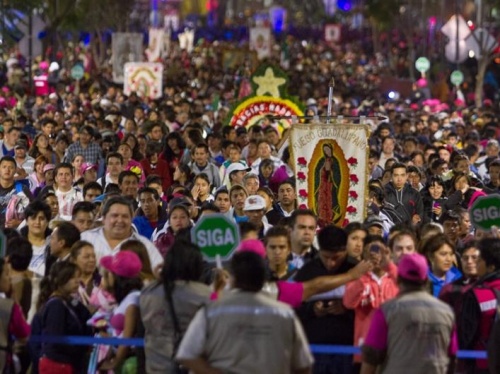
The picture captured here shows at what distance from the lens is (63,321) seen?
12.4 m

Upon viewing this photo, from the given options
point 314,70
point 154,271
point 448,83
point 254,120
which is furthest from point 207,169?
point 314,70

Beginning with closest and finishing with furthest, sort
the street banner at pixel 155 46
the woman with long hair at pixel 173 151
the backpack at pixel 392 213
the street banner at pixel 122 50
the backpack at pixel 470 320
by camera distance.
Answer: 1. the backpack at pixel 470 320
2. the backpack at pixel 392 213
3. the woman with long hair at pixel 173 151
4. the street banner at pixel 122 50
5. the street banner at pixel 155 46

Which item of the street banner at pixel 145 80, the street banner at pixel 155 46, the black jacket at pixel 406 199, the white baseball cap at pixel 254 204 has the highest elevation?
the street banner at pixel 155 46

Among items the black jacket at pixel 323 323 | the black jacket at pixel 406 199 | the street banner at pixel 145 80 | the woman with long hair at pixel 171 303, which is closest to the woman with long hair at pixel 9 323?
the woman with long hair at pixel 171 303

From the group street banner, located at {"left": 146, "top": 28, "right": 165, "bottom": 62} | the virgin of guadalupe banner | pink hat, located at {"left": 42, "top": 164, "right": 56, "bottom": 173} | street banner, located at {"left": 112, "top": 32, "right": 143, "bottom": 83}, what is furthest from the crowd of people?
street banner, located at {"left": 146, "top": 28, "right": 165, "bottom": 62}

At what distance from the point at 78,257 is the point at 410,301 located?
3.03 m

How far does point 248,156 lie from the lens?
24.7 meters

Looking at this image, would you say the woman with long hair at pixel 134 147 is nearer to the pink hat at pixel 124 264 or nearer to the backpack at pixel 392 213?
the backpack at pixel 392 213

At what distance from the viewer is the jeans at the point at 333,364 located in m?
12.4

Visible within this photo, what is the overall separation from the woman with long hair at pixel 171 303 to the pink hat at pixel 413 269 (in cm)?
118

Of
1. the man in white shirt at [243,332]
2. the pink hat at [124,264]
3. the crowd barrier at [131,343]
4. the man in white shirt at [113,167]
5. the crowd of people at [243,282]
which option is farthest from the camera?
the man in white shirt at [113,167]

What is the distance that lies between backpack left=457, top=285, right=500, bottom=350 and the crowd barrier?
0.34 ft

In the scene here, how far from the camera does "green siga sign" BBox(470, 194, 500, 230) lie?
45.8 ft

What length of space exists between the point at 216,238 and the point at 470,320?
5.59 feet
